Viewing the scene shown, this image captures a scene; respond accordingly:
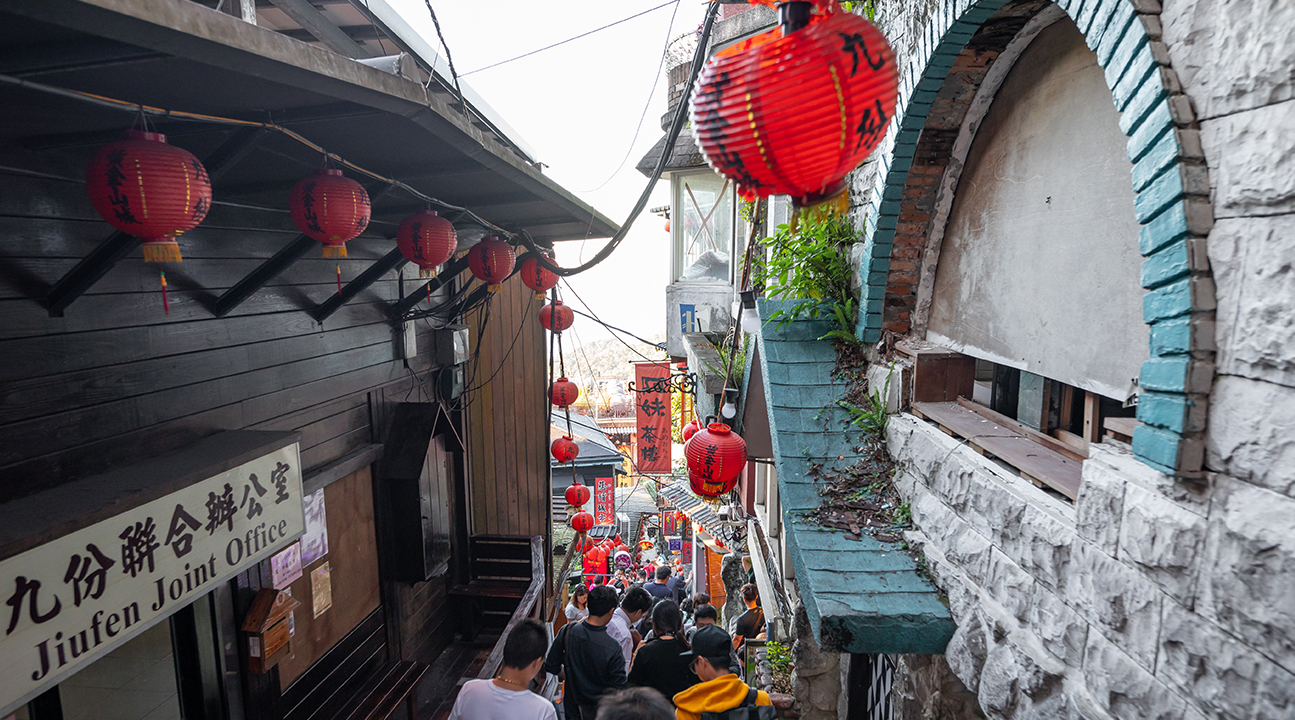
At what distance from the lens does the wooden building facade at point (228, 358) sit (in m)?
2.46

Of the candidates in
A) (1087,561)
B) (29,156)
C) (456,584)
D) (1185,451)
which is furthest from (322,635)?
(1185,451)

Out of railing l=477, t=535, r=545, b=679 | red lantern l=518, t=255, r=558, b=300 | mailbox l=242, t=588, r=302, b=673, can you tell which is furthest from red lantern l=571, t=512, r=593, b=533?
mailbox l=242, t=588, r=302, b=673

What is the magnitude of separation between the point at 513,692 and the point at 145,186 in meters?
3.32

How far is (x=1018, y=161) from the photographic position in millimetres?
3451

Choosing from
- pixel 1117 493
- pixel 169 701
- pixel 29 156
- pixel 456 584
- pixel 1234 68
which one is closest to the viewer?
pixel 1234 68

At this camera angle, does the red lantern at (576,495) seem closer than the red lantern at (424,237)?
No

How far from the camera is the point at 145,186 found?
102 inches

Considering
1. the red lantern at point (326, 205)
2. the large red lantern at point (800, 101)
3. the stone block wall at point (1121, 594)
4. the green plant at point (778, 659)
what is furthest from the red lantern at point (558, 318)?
the large red lantern at point (800, 101)

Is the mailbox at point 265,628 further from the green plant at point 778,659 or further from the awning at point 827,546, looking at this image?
the green plant at point 778,659

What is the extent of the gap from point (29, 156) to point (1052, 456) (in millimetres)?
5334

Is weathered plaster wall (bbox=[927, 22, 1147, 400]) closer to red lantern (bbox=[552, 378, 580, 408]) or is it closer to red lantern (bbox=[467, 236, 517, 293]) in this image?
red lantern (bbox=[467, 236, 517, 293])

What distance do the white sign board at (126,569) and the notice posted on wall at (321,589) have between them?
1679 millimetres

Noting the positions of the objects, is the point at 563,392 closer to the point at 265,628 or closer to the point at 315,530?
the point at 315,530

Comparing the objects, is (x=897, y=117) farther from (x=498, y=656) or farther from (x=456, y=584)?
(x=456, y=584)
